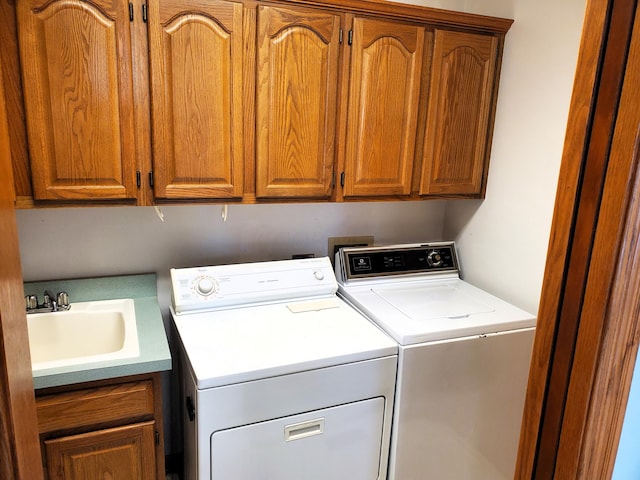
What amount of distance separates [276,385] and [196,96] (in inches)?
41.1

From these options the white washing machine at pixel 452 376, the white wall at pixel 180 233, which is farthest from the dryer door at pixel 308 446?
the white wall at pixel 180 233

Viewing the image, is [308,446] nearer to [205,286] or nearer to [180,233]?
[205,286]

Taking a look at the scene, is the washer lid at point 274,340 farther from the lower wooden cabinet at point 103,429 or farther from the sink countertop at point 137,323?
the lower wooden cabinet at point 103,429

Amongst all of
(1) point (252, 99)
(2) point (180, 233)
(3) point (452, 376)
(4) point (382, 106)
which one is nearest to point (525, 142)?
(4) point (382, 106)

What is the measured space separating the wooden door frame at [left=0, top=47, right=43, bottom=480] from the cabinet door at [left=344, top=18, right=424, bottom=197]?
1.45 meters

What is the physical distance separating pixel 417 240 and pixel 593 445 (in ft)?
6.08

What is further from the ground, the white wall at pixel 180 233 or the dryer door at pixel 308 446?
the white wall at pixel 180 233

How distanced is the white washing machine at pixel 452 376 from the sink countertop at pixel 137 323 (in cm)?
83

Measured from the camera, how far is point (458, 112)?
80.3 inches

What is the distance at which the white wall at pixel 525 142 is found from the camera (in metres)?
1.83

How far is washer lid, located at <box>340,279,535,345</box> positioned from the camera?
1730mm

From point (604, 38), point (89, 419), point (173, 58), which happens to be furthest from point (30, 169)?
point (604, 38)

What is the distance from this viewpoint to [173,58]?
61.9 inches

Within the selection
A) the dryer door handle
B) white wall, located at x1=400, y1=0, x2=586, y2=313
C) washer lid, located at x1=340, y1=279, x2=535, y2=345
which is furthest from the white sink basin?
white wall, located at x1=400, y1=0, x2=586, y2=313
